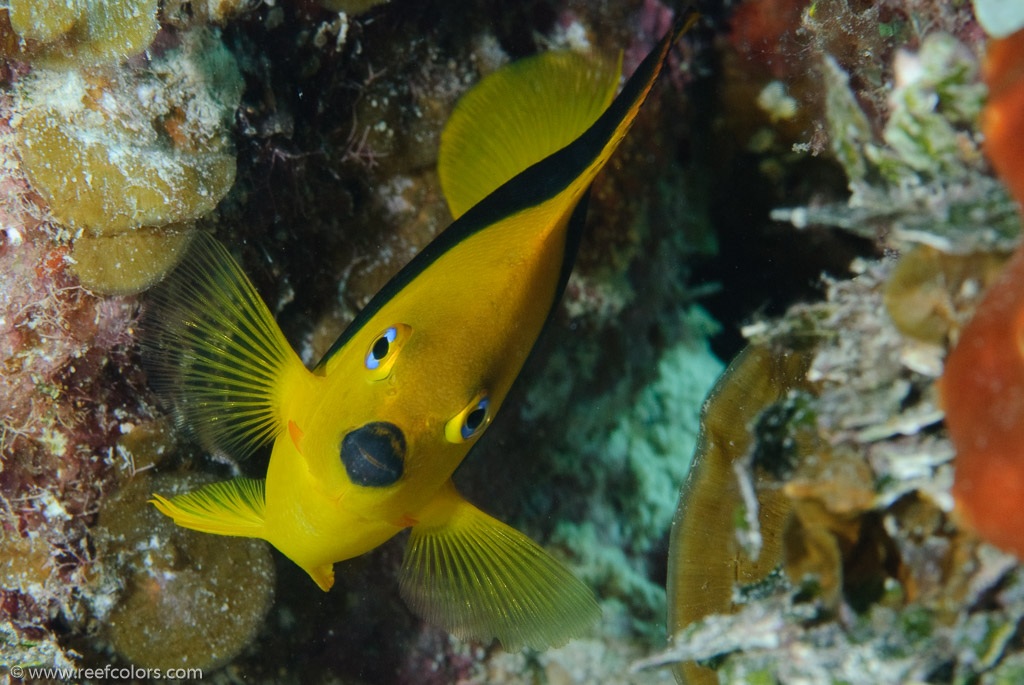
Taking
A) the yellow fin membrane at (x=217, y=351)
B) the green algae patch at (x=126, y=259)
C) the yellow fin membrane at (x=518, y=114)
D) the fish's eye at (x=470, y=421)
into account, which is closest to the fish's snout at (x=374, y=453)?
the fish's eye at (x=470, y=421)

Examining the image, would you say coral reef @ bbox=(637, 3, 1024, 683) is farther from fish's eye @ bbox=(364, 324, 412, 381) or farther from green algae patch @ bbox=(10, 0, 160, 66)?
green algae patch @ bbox=(10, 0, 160, 66)

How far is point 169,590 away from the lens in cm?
254

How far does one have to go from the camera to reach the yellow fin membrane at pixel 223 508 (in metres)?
2.23

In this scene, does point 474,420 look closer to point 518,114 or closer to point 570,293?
point 518,114

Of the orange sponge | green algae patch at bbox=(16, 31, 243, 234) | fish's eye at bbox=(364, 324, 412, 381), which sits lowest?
the orange sponge

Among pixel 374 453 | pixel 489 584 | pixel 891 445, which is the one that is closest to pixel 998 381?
pixel 891 445

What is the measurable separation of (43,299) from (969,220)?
277 cm

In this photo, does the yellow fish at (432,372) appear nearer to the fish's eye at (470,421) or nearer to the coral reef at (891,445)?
the fish's eye at (470,421)

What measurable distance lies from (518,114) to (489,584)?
1930 millimetres

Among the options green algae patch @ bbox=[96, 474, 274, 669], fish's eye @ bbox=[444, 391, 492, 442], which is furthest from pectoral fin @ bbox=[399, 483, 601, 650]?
green algae patch @ bbox=[96, 474, 274, 669]

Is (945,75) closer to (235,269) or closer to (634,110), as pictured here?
(634,110)

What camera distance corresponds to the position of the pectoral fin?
245 centimetres

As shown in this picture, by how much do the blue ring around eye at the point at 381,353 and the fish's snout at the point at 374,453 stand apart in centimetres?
19

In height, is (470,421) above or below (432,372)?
below
